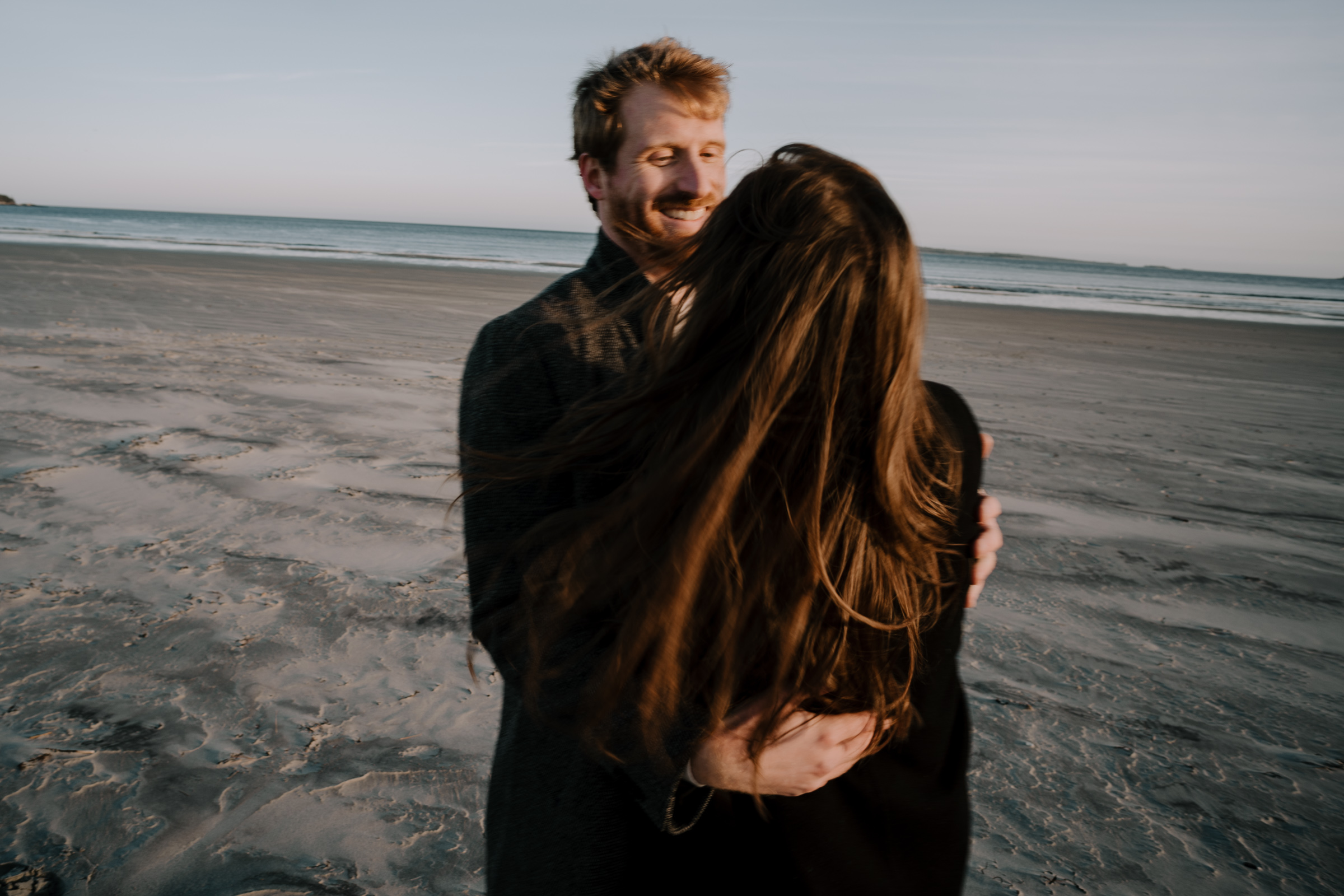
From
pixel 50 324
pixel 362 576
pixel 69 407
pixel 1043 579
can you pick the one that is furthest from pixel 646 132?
pixel 50 324

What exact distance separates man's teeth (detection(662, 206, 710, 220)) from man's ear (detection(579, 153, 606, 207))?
138 millimetres

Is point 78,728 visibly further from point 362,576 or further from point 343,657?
point 362,576

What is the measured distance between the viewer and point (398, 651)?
10.1 feet

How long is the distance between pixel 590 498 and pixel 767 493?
0.94ft

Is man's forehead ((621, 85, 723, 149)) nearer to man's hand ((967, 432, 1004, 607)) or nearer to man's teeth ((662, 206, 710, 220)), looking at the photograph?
man's teeth ((662, 206, 710, 220))

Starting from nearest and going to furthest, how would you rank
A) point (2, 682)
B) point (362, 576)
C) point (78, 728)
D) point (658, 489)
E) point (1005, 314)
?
point (658, 489) < point (78, 728) < point (2, 682) < point (362, 576) < point (1005, 314)

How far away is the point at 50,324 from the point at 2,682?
8.70 metres

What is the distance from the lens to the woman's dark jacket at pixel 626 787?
3.25ft

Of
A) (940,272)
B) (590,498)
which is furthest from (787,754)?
(940,272)

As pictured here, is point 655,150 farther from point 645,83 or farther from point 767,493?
point 767,493

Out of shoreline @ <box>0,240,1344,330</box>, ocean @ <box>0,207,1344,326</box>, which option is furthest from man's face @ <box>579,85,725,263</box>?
ocean @ <box>0,207,1344,326</box>

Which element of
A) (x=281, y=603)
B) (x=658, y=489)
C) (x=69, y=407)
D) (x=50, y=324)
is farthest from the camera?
(x=50, y=324)

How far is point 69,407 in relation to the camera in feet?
19.1

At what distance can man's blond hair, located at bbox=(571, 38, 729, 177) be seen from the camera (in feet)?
4.65
